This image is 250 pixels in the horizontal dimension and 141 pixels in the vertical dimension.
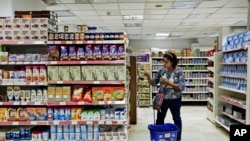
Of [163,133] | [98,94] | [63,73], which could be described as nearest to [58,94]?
[63,73]

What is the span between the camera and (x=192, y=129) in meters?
6.21

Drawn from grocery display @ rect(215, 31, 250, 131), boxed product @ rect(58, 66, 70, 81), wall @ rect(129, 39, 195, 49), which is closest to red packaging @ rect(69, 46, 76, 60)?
boxed product @ rect(58, 66, 70, 81)

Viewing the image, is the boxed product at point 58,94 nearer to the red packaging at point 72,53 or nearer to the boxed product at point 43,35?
the red packaging at point 72,53

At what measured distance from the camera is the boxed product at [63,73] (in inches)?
165

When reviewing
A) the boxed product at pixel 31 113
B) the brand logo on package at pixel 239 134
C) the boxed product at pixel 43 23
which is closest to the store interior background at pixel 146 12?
the boxed product at pixel 43 23

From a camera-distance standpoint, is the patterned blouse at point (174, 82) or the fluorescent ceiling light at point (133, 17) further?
the fluorescent ceiling light at point (133, 17)

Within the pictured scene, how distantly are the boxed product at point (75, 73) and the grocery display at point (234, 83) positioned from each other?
114 inches

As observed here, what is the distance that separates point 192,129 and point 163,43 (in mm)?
11269

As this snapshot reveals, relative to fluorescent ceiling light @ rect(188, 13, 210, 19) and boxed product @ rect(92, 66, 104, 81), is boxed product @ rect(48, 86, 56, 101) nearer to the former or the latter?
boxed product @ rect(92, 66, 104, 81)

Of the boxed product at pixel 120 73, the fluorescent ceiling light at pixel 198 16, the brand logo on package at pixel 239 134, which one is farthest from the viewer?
the fluorescent ceiling light at pixel 198 16

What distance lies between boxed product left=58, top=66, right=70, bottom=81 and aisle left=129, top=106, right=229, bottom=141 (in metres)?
2.00

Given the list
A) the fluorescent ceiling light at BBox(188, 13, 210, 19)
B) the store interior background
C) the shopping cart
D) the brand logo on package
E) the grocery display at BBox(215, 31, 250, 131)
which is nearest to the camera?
the brand logo on package

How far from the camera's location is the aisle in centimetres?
543

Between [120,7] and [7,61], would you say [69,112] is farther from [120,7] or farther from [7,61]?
[120,7]
